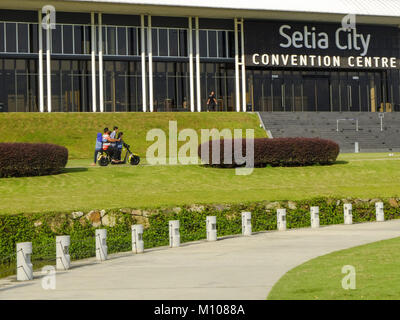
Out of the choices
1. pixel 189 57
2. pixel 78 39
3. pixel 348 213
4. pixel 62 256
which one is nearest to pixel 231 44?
pixel 189 57

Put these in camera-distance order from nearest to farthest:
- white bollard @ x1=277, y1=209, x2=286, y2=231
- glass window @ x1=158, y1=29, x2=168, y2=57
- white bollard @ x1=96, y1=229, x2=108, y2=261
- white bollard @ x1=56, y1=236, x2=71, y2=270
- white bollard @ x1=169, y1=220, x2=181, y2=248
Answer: white bollard @ x1=56, y1=236, x2=71, y2=270, white bollard @ x1=96, y1=229, x2=108, y2=261, white bollard @ x1=169, y1=220, x2=181, y2=248, white bollard @ x1=277, y1=209, x2=286, y2=231, glass window @ x1=158, y1=29, x2=168, y2=57

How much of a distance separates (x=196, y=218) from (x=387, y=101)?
4688 centimetres

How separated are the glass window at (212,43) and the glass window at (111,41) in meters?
7.38

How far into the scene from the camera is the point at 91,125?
147 feet

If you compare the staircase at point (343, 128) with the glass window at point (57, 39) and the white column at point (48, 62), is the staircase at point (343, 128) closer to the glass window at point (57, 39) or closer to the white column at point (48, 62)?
the white column at point (48, 62)

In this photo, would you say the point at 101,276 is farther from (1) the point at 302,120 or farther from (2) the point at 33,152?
(1) the point at 302,120

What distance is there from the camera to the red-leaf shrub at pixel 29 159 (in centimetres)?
2489

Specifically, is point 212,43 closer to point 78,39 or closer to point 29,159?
point 78,39

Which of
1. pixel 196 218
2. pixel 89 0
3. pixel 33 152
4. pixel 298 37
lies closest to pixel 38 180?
pixel 33 152

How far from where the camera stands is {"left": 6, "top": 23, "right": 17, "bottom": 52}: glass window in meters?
50.8

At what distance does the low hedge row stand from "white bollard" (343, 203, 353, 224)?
52 cm

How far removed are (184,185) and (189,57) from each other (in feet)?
105

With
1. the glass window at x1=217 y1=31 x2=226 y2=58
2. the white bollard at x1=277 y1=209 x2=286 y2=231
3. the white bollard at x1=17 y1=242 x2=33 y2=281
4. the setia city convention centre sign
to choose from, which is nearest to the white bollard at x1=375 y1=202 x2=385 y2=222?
the white bollard at x1=277 y1=209 x2=286 y2=231

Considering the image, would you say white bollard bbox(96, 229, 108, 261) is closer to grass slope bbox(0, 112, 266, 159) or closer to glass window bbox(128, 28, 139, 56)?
grass slope bbox(0, 112, 266, 159)
